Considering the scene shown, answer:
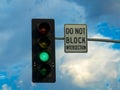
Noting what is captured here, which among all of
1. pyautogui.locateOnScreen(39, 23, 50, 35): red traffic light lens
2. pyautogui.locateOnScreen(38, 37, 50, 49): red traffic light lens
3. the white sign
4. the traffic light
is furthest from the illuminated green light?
the white sign

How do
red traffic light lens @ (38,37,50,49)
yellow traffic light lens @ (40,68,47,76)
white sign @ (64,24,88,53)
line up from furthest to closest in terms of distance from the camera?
white sign @ (64,24,88,53)
red traffic light lens @ (38,37,50,49)
yellow traffic light lens @ (40,68,47,76)

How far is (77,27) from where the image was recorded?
1295 centimetres

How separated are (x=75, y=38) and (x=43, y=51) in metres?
2.11

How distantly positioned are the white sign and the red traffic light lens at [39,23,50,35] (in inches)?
68.5

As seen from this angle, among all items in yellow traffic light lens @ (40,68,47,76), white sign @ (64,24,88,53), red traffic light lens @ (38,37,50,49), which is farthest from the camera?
white sign @ (64,24,88,53)

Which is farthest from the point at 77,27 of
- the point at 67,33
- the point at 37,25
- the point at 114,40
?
the point at 37,25

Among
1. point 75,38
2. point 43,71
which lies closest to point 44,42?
point 43,71

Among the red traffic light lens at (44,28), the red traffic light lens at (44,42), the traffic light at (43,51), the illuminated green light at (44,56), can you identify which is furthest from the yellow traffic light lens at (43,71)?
the red traffic light lens at (44,28)

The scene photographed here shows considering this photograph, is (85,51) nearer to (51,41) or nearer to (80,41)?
(80,41)

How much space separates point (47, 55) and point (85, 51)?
2.07 meters

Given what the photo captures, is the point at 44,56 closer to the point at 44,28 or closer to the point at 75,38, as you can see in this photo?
the point at 44,28

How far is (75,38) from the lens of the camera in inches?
510

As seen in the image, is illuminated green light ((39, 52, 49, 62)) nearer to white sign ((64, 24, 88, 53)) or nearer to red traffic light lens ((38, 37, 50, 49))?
red traffic light lens ((38, 37, 50, 49))

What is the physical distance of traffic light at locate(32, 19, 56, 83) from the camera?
36.1ft
